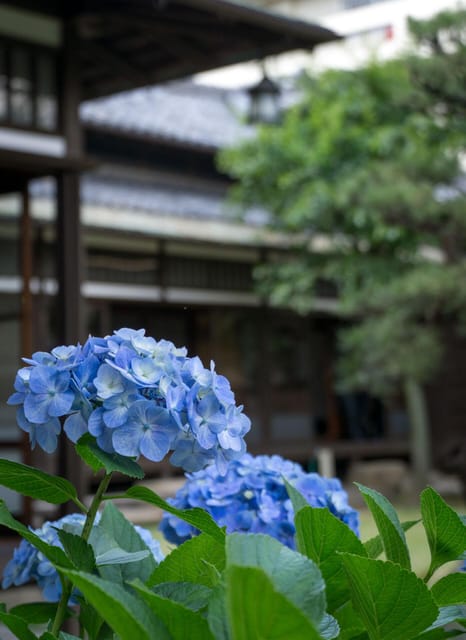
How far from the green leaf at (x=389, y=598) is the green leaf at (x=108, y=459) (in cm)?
25

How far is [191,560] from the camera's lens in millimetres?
1357

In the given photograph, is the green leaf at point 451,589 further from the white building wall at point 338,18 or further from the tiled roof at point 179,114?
the white building wall at point 338,18

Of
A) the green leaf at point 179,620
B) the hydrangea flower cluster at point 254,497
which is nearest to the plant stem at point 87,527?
the green leaf at point 179,620

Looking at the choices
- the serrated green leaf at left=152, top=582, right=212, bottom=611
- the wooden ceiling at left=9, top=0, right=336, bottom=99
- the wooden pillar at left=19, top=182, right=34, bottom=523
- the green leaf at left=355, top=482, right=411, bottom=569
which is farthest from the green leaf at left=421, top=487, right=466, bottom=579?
the wooden pillar at left=19, top=182, right=34, bottom=523

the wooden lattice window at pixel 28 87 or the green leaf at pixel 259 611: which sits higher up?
the wooden lattice window at pixel 28 87

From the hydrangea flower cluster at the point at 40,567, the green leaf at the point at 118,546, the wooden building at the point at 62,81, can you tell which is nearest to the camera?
the green leaf at the point at 118,546

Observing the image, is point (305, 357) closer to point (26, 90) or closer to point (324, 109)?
point (324, 109)

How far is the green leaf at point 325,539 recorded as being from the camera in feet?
4.19

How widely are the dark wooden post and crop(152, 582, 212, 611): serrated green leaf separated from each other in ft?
17.1

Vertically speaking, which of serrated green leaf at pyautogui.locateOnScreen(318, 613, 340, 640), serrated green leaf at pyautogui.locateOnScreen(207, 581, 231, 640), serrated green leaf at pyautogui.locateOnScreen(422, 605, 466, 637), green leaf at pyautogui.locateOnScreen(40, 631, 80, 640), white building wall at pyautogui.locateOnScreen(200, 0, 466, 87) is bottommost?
serrated green leaf at pyautogui.locateOnScreen(422, 605, 466, 637)

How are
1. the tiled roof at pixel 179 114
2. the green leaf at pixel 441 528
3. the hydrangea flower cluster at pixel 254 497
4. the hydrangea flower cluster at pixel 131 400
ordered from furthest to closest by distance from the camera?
the tiled roof at pixel 179 114
the hydrangea flower cluster at pixel 254 497
the green leaf at pixel 441 528
the hydrangea flower cluster at pixel 131 400

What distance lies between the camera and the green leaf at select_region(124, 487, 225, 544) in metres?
1.27

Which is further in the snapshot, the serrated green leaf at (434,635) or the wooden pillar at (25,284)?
the wooden pillar at (25,284)

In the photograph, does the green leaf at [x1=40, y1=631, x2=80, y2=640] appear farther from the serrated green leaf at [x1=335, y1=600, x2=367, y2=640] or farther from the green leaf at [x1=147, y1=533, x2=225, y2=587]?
the serrated green leaf at [x1=335, y1=600, x2=367, y2=640]
